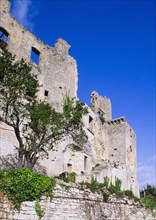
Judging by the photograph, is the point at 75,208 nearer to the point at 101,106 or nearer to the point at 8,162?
the point at 8,162

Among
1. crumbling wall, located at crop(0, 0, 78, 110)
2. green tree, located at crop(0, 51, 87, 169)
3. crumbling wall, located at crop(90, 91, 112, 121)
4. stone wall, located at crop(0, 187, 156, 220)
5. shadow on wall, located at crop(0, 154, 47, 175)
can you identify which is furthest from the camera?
crumbling wall, located at crop(90, 91, 112, 121)

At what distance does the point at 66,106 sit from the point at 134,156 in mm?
22361

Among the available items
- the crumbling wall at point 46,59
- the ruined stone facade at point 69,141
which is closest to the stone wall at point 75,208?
the ruined stone facade at point 69,141

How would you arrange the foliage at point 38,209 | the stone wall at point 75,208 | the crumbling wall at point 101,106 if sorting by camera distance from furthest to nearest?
the crumbling wall at point 101,106, the foliage at point 38,209, the stone wall at point 75,208

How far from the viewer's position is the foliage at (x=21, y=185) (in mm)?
10391

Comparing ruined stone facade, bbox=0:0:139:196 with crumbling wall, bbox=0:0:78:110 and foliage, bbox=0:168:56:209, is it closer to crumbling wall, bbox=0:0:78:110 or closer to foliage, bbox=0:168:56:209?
crumbling wall, bbox=0:0:78:110

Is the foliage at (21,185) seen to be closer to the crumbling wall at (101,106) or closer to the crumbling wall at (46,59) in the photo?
the crumbling wall at (46,59)

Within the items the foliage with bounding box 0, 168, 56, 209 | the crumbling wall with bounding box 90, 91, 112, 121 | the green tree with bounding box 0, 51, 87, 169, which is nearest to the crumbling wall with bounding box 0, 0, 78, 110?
the crumbling wall with bounding box 90, 91, 112, 121

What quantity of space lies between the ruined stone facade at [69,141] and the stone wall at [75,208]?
363 centimetres

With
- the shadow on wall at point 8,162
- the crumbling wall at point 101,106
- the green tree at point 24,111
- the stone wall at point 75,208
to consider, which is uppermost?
the crumbling wall at point 101,106

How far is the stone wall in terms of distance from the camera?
10390 millimetres

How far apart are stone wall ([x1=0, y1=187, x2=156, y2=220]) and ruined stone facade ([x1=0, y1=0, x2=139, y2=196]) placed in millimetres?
3633

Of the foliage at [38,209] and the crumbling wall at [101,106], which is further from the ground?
the crumbling wall at [101,106]

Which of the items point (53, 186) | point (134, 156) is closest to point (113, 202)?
point (53, 186)
